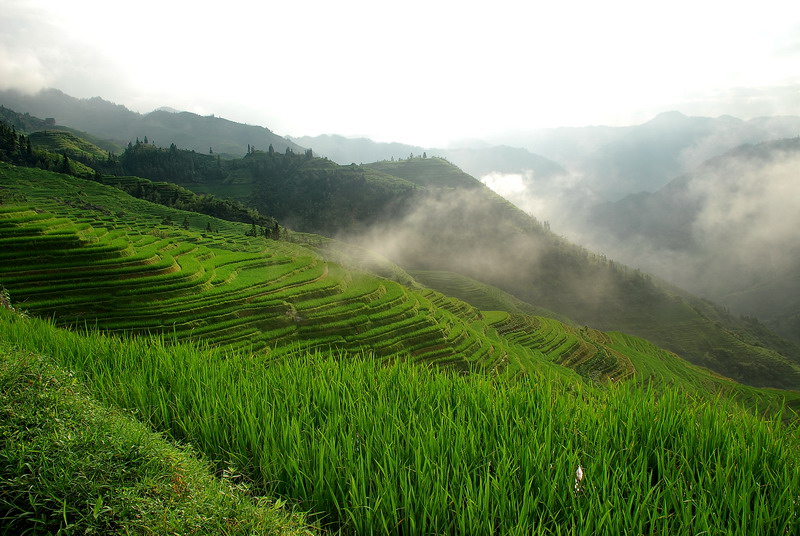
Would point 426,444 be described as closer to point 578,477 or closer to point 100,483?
point 578,477

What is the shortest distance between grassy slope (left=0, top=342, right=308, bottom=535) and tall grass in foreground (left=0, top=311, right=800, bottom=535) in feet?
1.90

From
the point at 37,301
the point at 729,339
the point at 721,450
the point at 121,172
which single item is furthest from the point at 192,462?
the point at 121,172

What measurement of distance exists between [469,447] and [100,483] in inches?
104

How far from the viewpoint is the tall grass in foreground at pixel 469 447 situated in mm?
2691

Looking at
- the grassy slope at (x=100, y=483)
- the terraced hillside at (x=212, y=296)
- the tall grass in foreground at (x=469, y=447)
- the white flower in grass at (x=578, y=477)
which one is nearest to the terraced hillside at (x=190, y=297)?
the terraced hillside at (x=212, y=296)

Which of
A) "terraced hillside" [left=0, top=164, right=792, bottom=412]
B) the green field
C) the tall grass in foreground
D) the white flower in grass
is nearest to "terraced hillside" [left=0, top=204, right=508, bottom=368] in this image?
"terraced hillside" [left=0, top=164, right=792, bottom=412]

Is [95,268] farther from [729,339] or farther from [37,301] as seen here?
[729,339]

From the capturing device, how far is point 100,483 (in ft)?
7.58

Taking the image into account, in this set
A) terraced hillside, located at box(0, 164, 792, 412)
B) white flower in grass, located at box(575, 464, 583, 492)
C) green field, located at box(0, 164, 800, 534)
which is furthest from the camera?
terraced hillside, located at box(0, 164, 792, 412)

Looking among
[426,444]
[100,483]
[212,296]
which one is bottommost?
[212,296]

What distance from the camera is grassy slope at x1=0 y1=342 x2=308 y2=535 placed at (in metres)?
2.15

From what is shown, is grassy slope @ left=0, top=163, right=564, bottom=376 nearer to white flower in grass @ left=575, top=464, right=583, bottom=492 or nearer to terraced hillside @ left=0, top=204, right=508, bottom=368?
terraced hillside @ left=0, top=204, right=508, bottom=368

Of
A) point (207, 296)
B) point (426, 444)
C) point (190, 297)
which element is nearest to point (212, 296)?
point (207, 296)

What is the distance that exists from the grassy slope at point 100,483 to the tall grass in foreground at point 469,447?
1.90ft
